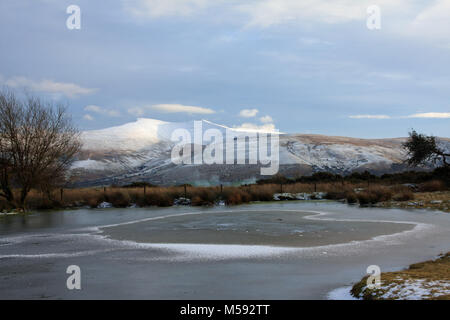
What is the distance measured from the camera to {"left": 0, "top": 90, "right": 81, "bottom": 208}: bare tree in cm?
2634

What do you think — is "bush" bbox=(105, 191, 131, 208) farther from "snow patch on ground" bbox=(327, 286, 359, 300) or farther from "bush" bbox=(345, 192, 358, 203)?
"snow patch on ground" bbox=(327, 286, 359, 300)

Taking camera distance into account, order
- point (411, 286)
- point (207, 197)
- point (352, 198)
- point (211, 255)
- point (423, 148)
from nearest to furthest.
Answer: point (411, 286), point (211, 255), point (352, 198), point (207, 197), point (423, 148)

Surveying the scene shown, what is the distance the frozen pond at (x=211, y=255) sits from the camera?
7215 mm

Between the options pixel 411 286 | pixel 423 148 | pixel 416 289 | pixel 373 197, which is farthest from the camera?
pixel 423 148

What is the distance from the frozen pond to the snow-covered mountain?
104ft

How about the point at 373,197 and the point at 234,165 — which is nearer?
the point at 373,197

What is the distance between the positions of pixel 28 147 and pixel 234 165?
205 ft

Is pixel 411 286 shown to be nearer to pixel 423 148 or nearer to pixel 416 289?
pixel 416 289

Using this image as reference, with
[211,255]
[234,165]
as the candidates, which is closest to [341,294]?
[211,255]

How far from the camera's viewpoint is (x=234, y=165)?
87.8 metres

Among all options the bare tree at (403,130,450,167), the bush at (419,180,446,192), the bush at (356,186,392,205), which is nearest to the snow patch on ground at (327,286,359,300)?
the bush at (356,186,392,205)

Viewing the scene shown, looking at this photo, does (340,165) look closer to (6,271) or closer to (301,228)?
(301,228)

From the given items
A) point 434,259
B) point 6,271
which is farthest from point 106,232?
point 434,259

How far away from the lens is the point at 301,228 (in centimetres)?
1495
